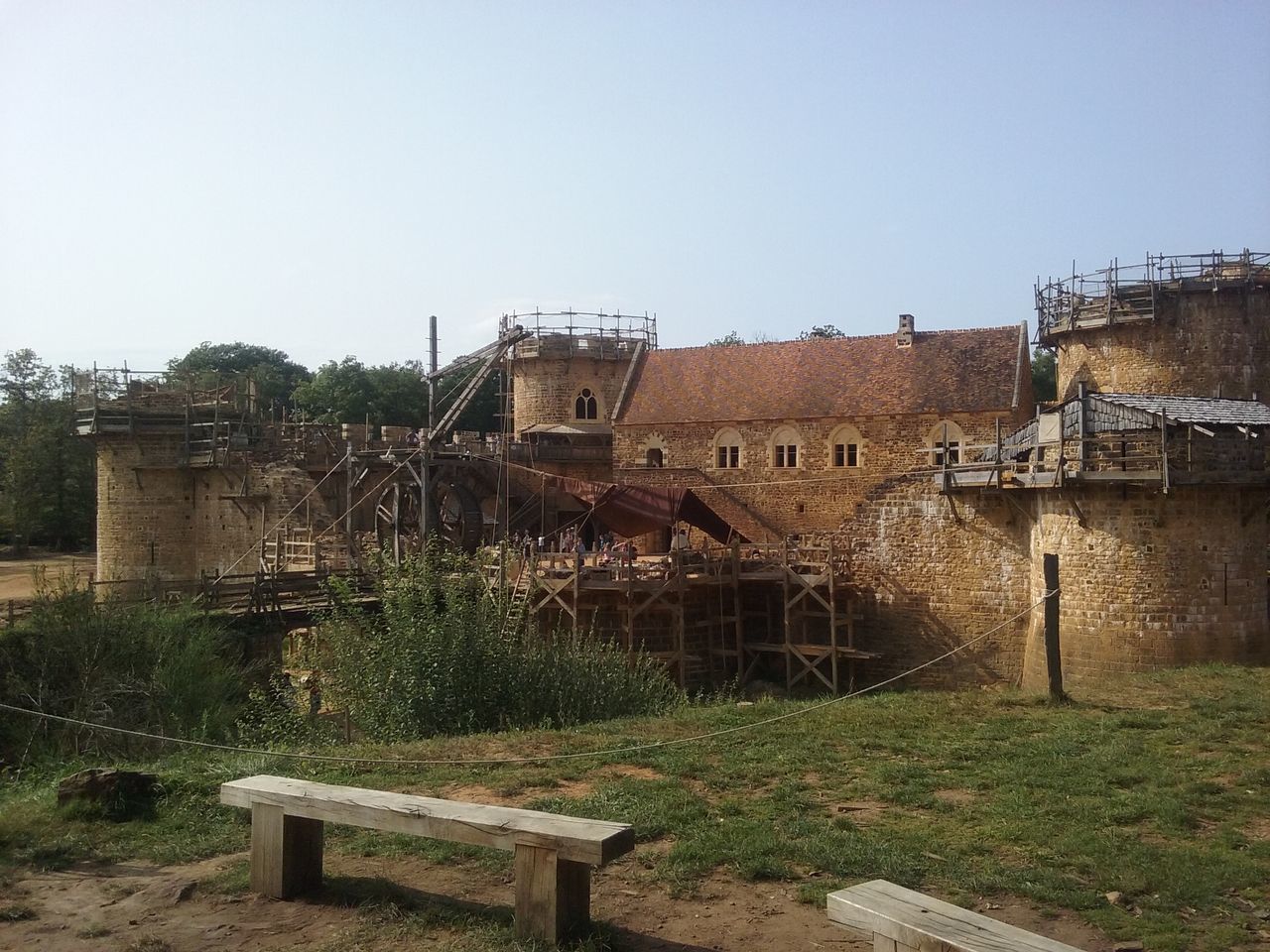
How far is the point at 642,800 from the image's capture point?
27.7 ft

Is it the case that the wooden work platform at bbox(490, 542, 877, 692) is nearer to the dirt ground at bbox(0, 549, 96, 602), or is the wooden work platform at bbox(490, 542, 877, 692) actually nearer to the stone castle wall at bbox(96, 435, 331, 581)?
the stone castle wall at bbox(96, 435, 331, 581)

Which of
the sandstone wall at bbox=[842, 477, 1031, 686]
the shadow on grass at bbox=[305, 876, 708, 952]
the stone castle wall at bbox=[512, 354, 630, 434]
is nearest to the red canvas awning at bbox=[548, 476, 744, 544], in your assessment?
the sandstone wall at bbox=[842, 477, 1031, 686]

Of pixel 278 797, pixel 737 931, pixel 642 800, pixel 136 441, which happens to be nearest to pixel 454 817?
pixel 278 797

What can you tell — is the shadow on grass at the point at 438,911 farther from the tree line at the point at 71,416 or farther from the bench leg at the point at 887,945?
the tree line at the point at 71,416

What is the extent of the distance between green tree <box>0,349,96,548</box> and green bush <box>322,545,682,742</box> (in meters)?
34.7

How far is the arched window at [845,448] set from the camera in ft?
93.1

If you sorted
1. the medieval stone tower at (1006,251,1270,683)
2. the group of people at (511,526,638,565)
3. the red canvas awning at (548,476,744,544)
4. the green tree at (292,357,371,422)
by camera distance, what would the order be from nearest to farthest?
the medieval stone tower at (1006,251,1270,683) → the group of people at (511,526,638,565) → the red canvas awning at (548,476,744,544) → the green tree at (292,357,371,422)

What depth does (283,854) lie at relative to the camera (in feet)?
21.9

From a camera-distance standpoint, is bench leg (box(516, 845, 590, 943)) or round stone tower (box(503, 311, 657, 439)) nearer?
bench leg (box(516, 845, 590, 943))

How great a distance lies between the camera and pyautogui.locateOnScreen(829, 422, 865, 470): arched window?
2838 cm

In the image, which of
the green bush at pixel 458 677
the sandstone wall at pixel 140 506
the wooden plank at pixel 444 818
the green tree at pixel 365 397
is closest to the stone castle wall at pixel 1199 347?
the green bush at pixel 458 677

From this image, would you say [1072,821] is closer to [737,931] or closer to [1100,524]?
[737,931]

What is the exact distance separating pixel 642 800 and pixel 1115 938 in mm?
3449

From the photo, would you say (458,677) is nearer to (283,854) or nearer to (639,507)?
(283,854)
